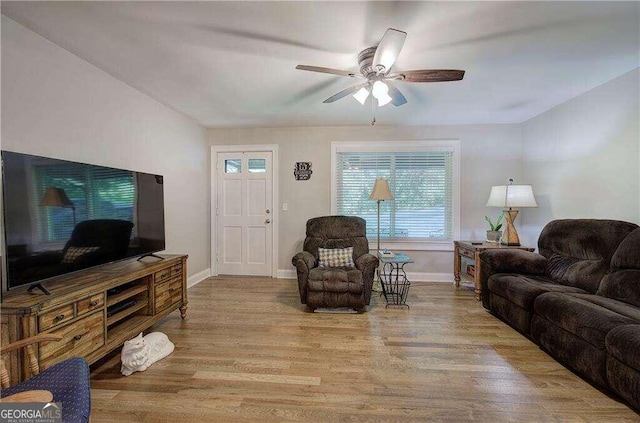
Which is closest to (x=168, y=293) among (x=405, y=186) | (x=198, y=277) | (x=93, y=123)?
(x=198, y=277)

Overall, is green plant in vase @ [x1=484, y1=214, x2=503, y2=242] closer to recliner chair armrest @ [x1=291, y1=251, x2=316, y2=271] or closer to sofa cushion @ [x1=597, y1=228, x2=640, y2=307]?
sofa cushion @ [x1=597, y1=228, x2=640, y2=307]

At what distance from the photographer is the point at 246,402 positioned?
1609mm

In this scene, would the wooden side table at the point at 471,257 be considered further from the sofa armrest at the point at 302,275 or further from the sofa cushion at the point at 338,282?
the sofa armrest at the point at 302,275

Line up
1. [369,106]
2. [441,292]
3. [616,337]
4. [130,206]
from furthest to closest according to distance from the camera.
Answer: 1. [441,292]
2. [369,106]
3. [130,206]
4. [616,337]

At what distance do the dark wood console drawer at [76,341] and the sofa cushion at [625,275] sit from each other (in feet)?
12.4

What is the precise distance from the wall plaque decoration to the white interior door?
0.42 metres

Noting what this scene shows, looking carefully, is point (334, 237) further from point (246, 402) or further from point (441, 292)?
point (246, 402)

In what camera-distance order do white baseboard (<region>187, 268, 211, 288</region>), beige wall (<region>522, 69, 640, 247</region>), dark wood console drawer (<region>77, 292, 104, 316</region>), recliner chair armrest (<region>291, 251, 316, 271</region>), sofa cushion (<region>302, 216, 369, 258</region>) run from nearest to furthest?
1. dark wood console drawer (<region>77, 292, 104, 316</region>)
2. beige wall (<region>522, 69, 640, 247</region>)
3. recliner chair armrest (<region>291, 251, 316, 271</region>)
4. sofa cushion (<region>302, 216, 369, 258</region>)
5. white baseboard (<region>187, 268, 211, 288</region>)

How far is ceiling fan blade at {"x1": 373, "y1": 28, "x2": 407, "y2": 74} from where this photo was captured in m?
1.53

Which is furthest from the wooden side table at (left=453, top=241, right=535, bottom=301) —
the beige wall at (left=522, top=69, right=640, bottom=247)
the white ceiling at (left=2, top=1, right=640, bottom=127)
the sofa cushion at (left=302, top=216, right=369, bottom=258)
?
the white ceiling at (left=2, top=1, right=640, bottom=127)

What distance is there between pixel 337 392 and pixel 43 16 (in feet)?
10.2

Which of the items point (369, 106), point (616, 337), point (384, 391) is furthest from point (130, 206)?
point (616, 337)

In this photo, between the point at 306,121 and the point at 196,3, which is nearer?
the point at 196,3

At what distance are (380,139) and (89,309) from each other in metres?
3.82
